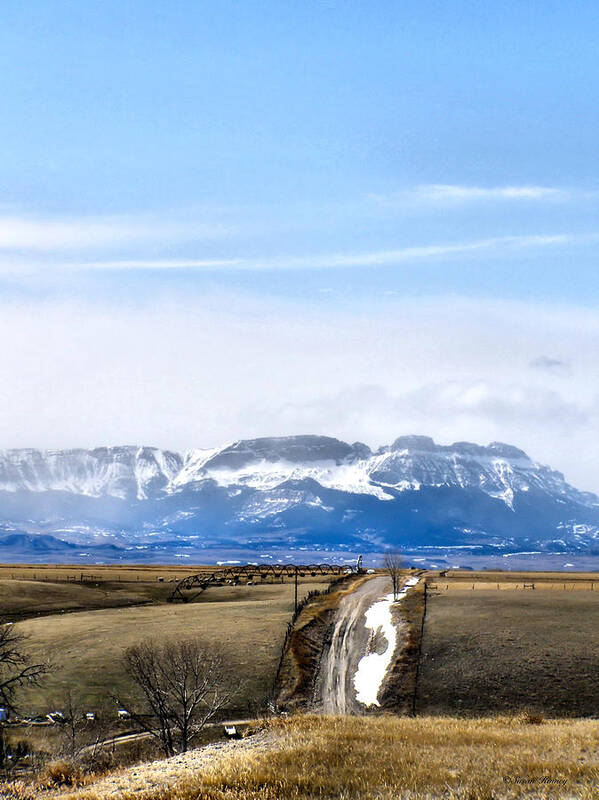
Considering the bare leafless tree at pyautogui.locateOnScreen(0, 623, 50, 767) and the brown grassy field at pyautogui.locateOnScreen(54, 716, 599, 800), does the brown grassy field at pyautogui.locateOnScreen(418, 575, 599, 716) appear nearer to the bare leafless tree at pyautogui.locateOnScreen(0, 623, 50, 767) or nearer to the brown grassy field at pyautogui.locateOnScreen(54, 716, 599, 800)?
the brown grassy field at pyautogui.locateOnScreen(54, 716, 599, 800)

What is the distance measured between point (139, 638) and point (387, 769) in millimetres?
62199

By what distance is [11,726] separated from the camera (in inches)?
2441

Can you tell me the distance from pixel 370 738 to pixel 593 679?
43.3 m

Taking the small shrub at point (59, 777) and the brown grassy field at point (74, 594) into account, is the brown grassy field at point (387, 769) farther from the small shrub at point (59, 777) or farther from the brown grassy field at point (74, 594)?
the brown grassy field at point (74, 594)

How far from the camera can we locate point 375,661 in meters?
79.5

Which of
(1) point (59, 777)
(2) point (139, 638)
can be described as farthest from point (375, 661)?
(1) point (59, 777)

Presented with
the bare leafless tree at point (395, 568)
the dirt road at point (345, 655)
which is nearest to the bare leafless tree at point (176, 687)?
the dirt road at point (345, 655)

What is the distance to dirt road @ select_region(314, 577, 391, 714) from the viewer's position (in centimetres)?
6831

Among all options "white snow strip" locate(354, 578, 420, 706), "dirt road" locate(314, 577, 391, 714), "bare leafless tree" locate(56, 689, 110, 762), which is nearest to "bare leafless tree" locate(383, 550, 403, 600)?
"dirt road" locate(314, 577, 391, 714)

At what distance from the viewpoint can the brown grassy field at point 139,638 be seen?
228ft

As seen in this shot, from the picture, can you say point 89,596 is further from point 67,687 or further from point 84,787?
point 84,787

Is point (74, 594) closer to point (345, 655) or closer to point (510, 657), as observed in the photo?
point (345, 655)

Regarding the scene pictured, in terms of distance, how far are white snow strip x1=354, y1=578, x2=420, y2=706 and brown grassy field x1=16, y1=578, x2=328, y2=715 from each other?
849 cm

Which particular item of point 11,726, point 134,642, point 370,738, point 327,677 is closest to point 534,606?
point 327,677
